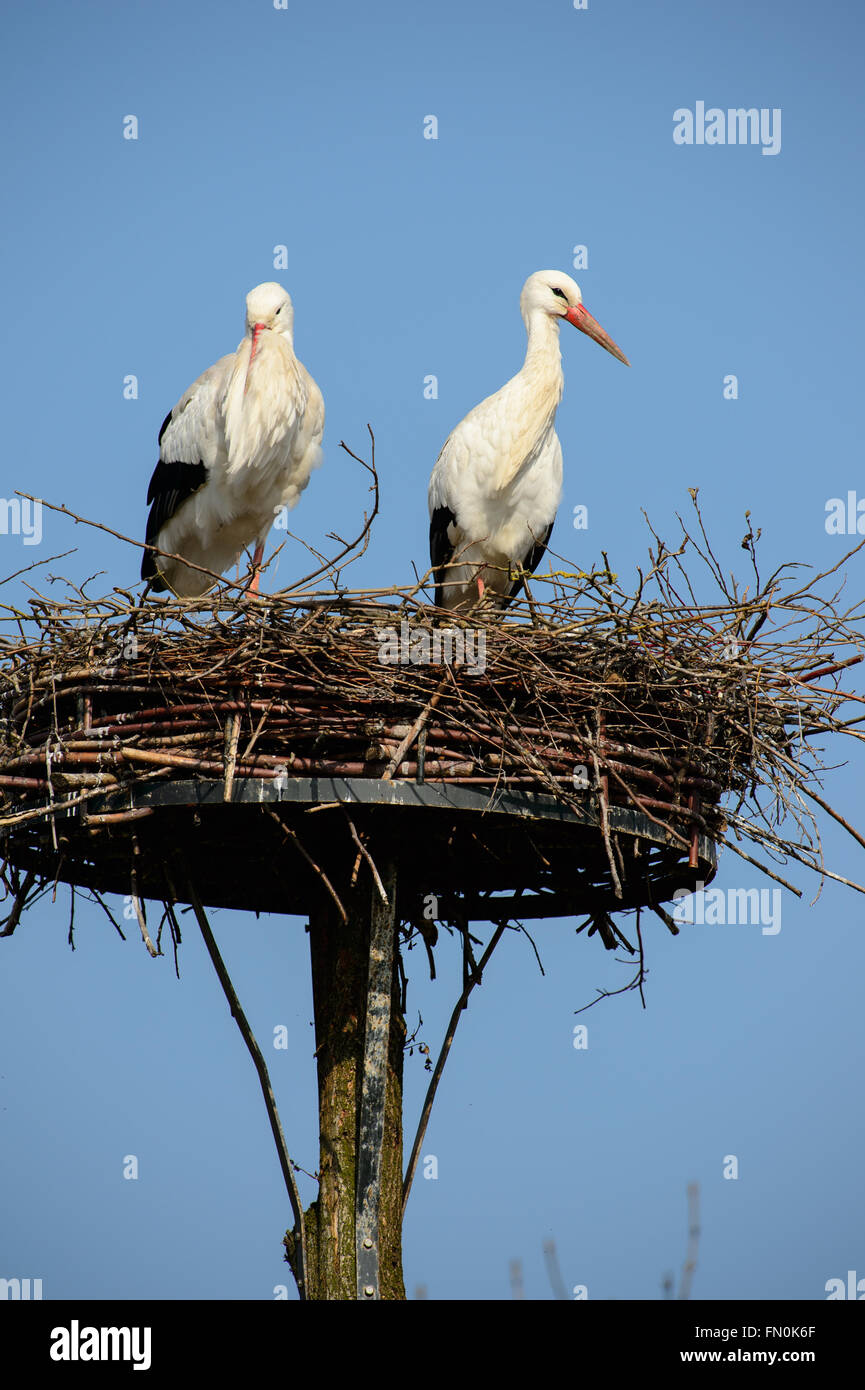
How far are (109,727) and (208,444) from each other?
2718 mm

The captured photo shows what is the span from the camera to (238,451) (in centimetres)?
727

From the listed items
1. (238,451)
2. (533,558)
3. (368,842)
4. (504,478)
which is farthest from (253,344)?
(368,842)

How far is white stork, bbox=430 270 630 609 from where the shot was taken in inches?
300

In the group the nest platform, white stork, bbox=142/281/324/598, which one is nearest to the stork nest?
the nest platform

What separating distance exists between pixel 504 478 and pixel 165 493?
152 cm

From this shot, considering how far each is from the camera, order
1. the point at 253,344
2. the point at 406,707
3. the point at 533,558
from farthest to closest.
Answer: the point at 533,558
the point at 253,344
the point at 406,707

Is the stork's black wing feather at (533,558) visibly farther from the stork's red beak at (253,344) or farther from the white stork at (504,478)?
the stork's red beak at (253,344)

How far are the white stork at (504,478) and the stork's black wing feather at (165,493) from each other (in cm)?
113

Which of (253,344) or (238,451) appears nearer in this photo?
(238,451)

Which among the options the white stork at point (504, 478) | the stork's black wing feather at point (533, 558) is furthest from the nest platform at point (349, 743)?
the stork's black wing feather at point (533, 558)

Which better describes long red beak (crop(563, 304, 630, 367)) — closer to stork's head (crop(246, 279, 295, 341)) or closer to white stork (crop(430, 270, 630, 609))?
white stork (crop(430, 270, 630, 609))

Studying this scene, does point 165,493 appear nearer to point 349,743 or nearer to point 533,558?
point 533,558
